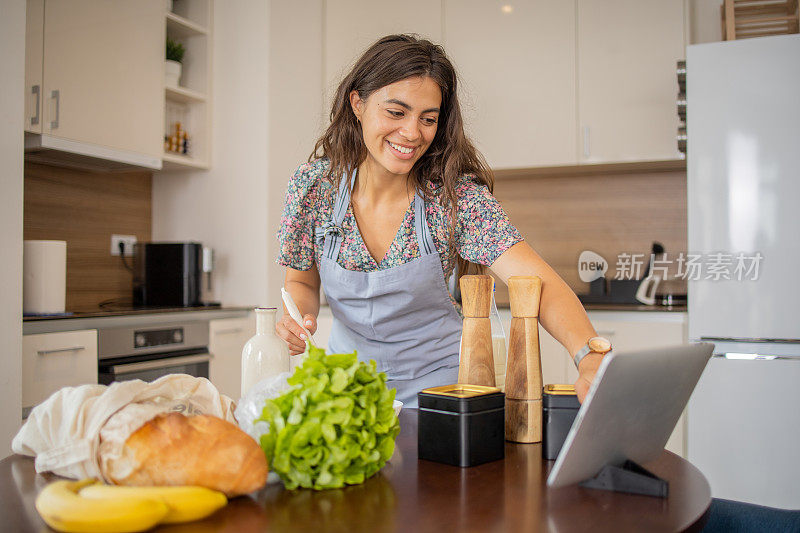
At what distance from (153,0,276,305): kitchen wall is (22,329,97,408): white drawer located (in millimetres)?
946

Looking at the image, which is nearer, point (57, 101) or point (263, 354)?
point (263, 354)

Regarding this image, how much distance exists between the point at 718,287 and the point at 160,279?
244 centimetres

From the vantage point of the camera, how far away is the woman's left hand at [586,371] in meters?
0.92

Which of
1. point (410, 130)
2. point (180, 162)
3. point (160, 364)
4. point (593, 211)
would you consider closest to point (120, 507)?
point (410, 130)

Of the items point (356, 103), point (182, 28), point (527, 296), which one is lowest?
point (527, 296)

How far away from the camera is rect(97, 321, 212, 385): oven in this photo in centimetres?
265

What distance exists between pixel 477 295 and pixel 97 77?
241cm

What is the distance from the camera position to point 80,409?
0.79 meters

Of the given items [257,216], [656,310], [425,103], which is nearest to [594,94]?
[656,310]

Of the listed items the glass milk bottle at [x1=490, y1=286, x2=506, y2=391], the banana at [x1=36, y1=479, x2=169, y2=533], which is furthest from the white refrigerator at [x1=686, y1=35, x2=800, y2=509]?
the banana at [x1=36, y1=479, x2=169, y2=533]

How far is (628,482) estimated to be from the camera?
79 cm

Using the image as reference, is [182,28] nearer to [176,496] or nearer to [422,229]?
[422,229]

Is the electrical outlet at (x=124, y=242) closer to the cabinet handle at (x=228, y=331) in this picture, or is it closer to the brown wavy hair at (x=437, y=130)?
the cabinet handle at (x=228, y=331)

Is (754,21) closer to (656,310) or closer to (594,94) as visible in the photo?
(594,94)
